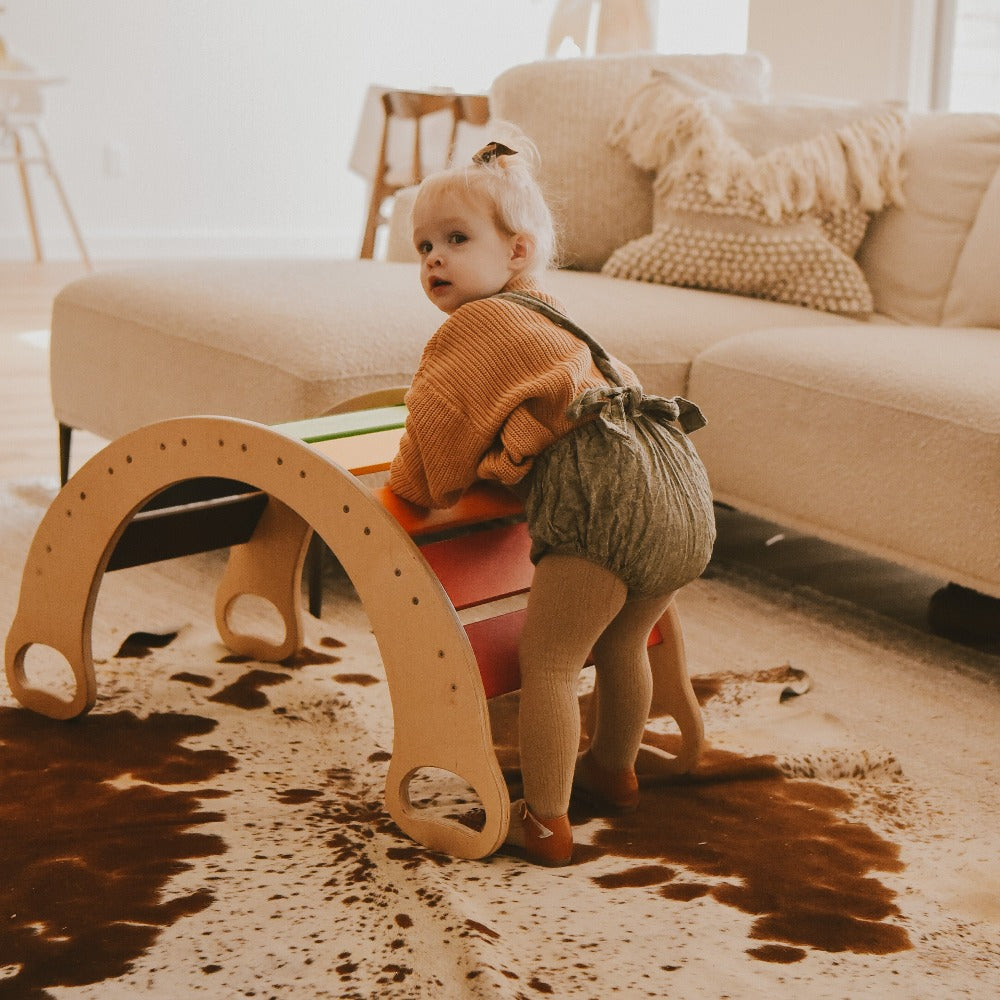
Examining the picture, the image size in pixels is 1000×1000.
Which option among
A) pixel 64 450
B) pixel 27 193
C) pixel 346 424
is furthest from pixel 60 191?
pixel 346 424

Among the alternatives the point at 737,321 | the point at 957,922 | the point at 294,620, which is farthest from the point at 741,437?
the point at 957,922

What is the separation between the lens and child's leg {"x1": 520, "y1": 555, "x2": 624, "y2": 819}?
1.21 m

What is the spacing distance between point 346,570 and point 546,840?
0.32 meters

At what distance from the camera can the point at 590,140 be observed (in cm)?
262

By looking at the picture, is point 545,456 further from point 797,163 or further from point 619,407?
point 797,163

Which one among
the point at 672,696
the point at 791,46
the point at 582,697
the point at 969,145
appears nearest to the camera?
the point at 672,696

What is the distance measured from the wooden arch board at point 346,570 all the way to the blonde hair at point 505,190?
0.29 metres

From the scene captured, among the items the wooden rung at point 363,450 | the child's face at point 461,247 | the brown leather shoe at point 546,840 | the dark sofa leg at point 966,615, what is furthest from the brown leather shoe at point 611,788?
the dark sofa leg at point 966,615

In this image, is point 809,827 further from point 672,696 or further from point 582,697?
point 582,697

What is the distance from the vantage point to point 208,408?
6.61ft

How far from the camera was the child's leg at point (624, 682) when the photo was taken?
1296 mm

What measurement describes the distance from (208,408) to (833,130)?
4.21ft

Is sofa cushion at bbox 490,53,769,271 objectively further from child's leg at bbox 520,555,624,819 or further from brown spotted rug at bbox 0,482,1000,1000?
child's leg at bbox 520,555,624,819

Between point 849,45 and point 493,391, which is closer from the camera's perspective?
point 493,391
